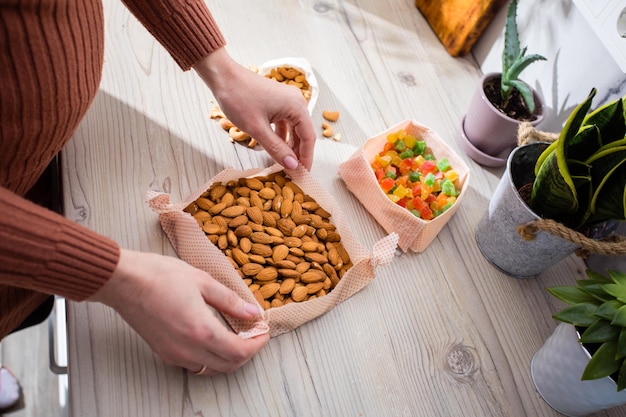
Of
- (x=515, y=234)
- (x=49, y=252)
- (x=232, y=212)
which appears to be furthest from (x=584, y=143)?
(x=49, y=252)

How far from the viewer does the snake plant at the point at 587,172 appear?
63cm

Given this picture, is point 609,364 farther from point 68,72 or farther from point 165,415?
point 68,72

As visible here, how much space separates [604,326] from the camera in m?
0.58

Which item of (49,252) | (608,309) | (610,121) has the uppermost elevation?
(610,121)

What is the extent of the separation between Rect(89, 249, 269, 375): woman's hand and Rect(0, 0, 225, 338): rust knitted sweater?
2 centimetres

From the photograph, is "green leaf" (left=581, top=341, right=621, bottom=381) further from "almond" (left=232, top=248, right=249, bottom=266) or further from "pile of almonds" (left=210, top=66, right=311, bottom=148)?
"pile of almonds" (left=210, top=66, right=311, bottom=148)

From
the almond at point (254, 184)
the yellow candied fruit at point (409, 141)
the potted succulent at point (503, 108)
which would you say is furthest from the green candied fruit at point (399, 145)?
the almond at point (254, 184)

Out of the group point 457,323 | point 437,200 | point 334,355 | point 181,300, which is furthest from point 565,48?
point 181,300

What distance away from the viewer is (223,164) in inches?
32.8

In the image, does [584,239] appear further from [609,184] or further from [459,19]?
[459,19]

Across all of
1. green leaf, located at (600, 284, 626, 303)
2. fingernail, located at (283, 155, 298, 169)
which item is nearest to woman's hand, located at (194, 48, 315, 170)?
fingernail, located at (283, 155, 298, 169)

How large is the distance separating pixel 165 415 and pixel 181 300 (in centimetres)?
15

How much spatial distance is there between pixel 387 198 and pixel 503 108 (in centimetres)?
29

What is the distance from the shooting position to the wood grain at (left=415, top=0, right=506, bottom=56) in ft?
3.38
